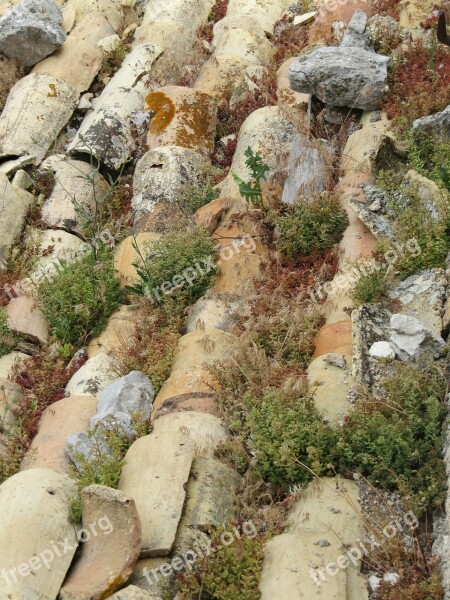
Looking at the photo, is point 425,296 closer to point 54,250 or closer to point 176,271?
point 176,271

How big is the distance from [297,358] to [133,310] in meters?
1.96

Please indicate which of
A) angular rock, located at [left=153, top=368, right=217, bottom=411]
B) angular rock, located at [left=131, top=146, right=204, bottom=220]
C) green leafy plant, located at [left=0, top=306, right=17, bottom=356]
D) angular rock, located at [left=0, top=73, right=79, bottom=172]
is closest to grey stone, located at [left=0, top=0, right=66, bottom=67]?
angular rock, located at [left=0, top=73, right=79, bottom=172]

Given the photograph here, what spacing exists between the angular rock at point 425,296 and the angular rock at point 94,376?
2596 millimetres

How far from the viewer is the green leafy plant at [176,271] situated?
27.2 feet

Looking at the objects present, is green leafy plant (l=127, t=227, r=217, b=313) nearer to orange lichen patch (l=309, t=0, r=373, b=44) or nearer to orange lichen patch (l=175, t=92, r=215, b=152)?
orange lichen patch (l=175, t=92, r=215, b=152)

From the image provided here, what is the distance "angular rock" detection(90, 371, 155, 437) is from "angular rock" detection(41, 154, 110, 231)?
2859 millimetres

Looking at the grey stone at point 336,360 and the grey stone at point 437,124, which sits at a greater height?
the grey stone at point 437,124

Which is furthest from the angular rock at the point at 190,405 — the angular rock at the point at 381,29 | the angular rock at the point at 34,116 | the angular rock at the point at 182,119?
the angular rock at the point at 381,29

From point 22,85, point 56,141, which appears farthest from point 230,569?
point 22,85

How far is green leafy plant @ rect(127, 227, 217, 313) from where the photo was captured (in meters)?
8.30

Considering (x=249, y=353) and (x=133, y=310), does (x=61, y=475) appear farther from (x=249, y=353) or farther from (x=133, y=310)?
(x=133, y=310)

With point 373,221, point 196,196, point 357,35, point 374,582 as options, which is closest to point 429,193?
point 373,221

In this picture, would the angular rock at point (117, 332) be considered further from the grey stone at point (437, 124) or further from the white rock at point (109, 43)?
the white rock at point (109, 43)

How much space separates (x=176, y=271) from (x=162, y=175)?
6.24 ft
